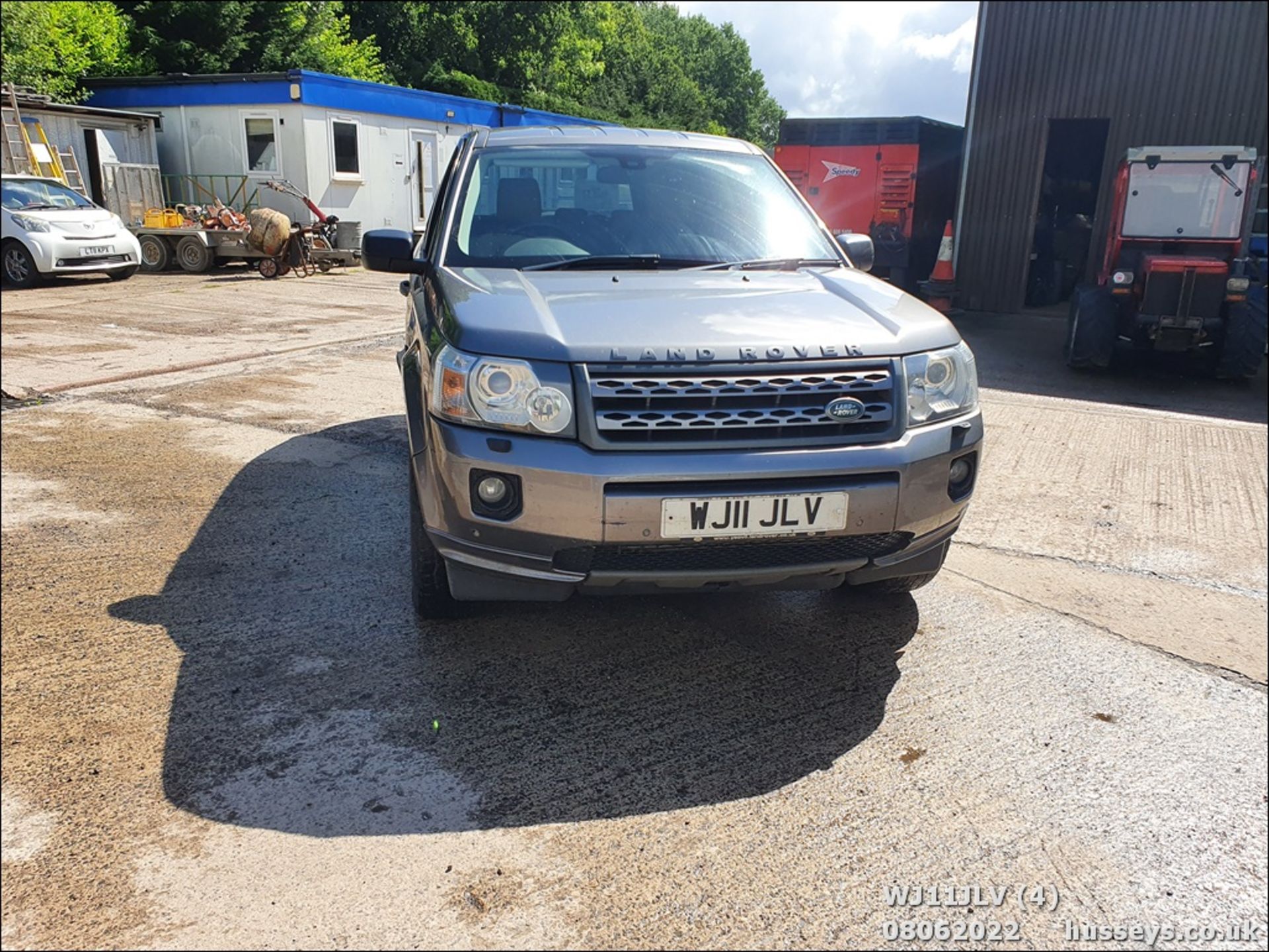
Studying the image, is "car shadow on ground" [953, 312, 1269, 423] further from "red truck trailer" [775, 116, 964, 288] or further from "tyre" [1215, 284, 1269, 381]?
"red truck trailer" [775, 116, 964, 288]

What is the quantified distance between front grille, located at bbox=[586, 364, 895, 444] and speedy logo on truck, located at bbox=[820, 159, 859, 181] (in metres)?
13.5

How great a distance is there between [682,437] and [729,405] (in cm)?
15

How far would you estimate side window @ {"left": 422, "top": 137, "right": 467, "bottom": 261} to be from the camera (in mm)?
3652

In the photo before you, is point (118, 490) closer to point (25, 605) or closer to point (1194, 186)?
point (25, 605)

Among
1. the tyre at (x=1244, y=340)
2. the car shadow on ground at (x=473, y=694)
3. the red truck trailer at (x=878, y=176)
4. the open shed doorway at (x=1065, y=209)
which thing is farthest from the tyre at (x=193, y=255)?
the tyre at (x=1244, y=340)

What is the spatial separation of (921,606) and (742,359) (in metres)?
1.51

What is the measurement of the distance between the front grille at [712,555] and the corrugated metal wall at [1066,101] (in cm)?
1126

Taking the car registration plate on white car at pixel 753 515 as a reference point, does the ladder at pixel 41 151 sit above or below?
above

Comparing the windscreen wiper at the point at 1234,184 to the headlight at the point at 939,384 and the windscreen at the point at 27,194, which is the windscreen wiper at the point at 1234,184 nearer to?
the headlight at the point at 939,384

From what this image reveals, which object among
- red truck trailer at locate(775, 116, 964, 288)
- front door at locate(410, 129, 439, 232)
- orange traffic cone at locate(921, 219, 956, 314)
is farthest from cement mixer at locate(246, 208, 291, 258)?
orange traffic cone at locate(921, 219, 956, 314)

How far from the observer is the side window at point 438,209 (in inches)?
144

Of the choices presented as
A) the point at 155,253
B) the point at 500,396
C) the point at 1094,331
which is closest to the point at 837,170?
the point at 1094,331

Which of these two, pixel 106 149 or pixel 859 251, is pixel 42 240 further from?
pixel 106 149

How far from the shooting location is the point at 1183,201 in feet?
30.5
